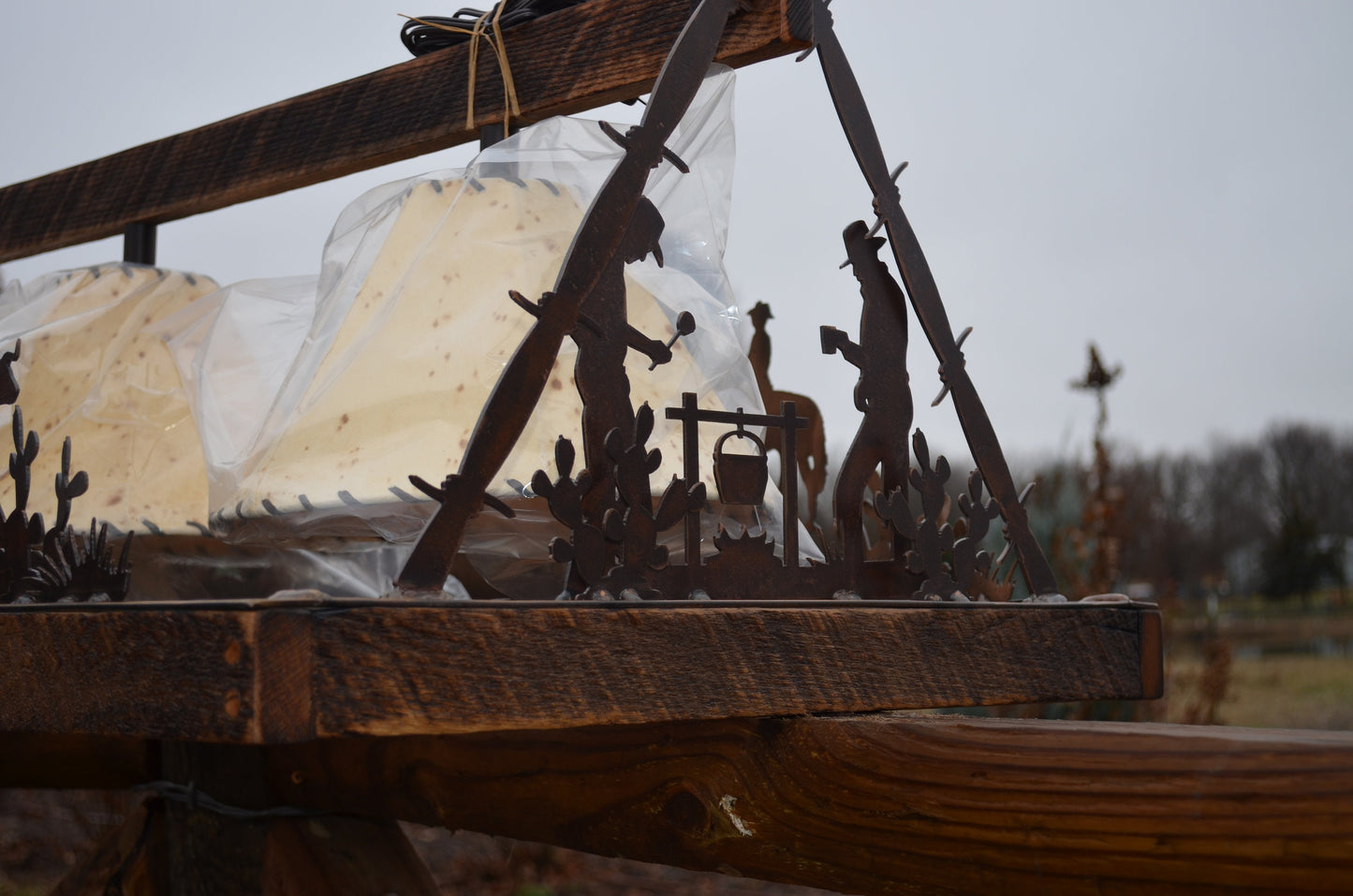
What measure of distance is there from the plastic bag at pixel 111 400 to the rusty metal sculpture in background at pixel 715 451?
68cm

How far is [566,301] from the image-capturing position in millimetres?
780

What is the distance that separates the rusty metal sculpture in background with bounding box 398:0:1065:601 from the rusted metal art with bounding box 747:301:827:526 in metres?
0.31

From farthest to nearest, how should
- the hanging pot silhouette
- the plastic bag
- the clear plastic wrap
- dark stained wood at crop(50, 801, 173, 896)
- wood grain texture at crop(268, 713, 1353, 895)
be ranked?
the plastic bag, dark stained wood at crop(50, 801, 173, 896), the clear plastic wrap, the hanging pot silhouette, wood grain texture at crop(268, 713, 1353, 895)

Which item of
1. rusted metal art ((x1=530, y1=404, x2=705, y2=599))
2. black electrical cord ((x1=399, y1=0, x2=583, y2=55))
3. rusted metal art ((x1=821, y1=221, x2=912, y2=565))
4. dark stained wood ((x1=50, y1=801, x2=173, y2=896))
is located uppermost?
black electrical cord ((x1=399, y1=0, x2=583, y2=55))

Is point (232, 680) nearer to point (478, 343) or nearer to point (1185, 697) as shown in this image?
point (478, 343)

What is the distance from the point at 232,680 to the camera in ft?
1.84

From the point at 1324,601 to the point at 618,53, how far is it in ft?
67.3

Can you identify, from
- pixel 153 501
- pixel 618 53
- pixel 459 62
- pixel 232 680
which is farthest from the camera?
pixel 153 501

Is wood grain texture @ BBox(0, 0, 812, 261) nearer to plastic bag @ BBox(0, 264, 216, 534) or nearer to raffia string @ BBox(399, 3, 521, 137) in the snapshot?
raffia string @ BBox(399, 3, 521, 137)

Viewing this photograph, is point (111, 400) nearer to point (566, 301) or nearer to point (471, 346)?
point (471, 346)

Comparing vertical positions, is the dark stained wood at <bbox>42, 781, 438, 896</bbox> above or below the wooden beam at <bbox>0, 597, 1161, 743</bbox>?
below

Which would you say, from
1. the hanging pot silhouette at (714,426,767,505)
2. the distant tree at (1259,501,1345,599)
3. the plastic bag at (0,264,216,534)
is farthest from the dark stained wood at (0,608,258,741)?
the distant tree at (1259,501,1345,599)

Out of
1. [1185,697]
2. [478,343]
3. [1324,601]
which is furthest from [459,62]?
[1324,601]

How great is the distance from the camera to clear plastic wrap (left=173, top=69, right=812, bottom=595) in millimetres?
949
